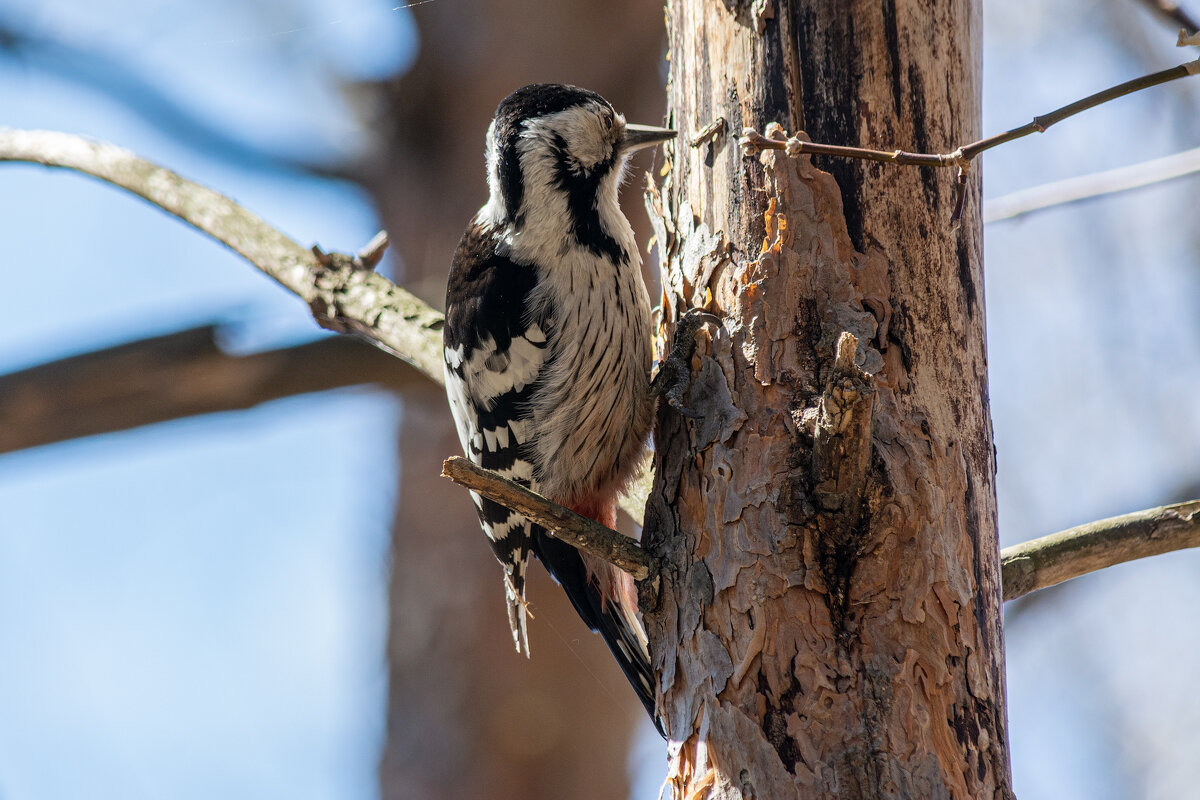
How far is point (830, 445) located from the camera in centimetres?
151

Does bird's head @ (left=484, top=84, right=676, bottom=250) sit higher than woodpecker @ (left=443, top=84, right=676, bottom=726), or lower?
higher

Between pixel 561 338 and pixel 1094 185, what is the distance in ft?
4.01

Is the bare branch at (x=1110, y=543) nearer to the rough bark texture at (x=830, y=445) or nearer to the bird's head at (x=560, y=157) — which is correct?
the rough bark texture at (x=830, y=445)

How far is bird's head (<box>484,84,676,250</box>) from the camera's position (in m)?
2.58

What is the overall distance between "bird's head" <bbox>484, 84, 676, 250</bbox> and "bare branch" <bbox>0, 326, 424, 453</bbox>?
1.27m

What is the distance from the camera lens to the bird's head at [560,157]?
8.46 ft

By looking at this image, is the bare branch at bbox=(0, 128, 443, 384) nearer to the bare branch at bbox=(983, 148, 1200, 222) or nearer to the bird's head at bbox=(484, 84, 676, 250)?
the bird's head at bbox=(484, 84, 676, 250)

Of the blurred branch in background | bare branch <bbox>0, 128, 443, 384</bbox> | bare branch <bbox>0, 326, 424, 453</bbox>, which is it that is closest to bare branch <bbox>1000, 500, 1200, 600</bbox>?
the blurred branch in background

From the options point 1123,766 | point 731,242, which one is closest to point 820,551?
point 731,242

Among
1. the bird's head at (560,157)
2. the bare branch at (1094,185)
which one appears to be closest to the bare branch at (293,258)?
the bird's head at (560,157)

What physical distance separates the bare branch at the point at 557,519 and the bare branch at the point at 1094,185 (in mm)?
1022

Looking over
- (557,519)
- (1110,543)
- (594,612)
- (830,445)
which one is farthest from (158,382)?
(1110,543)

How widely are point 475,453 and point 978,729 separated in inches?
60.4

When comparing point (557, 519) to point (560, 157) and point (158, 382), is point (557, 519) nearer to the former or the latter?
point (560, 157)
